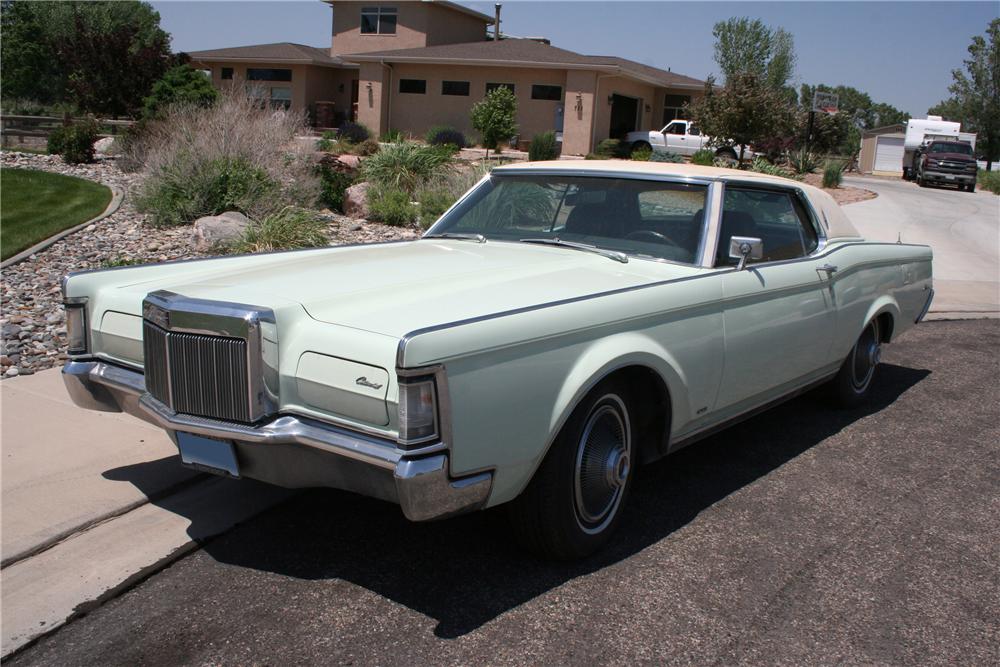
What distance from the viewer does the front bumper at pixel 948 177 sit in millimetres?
32844

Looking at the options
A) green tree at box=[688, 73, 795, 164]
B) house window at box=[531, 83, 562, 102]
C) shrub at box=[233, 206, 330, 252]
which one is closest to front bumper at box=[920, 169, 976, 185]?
green tree at box=[688, 73, 795, 164]

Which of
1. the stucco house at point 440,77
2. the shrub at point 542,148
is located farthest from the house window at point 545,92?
the shrub at point 542,148

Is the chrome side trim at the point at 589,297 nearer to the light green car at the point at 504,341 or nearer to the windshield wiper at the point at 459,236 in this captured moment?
the light green car at the point at 504,341

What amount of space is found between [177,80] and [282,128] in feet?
33.5

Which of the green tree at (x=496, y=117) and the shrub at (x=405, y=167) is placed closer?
the shrub at (x=405, y=167)

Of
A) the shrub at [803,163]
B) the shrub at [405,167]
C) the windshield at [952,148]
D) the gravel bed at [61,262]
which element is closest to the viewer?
the gravel bed at [61,262]

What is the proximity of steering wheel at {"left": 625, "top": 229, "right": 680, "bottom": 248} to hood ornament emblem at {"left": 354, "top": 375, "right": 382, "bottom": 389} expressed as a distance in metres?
2.05

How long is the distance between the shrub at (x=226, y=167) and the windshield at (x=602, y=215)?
246 inches

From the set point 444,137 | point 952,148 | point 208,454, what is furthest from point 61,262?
point 952,148

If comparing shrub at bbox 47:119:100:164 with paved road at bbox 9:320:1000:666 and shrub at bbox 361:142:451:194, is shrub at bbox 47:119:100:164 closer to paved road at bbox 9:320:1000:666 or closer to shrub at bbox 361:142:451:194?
shrub at bbox 361:142:451:194

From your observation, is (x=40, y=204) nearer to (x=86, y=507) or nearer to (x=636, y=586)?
(x=86, y=507)

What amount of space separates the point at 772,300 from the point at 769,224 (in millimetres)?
673

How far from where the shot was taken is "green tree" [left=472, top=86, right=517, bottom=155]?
29500mm

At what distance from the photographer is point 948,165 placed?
109ft
